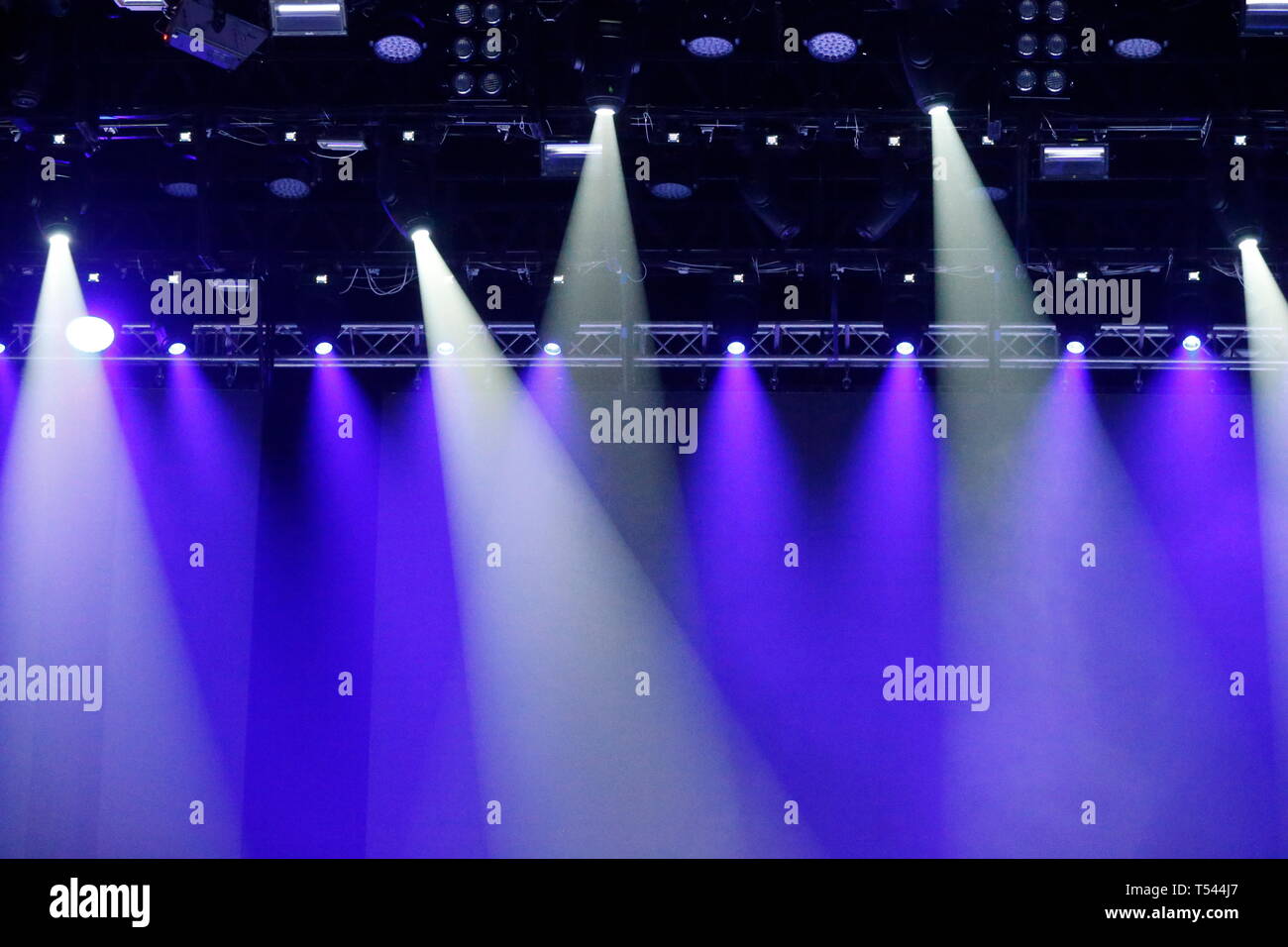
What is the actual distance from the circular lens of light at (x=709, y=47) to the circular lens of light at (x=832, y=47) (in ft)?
1.08

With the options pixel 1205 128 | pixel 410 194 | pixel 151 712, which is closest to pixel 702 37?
pixel 410 194

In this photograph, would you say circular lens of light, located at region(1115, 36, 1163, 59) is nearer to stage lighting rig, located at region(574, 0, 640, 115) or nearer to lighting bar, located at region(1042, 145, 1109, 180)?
lighting bar, located at region(1042, 145, 1109, 180)

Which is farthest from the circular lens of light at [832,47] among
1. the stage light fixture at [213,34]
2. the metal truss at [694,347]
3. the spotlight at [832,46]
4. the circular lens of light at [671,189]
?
the stage light fixture at [213,34]

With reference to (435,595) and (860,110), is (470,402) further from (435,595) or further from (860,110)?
(860,110)

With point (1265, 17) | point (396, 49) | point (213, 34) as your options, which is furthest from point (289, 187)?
point (1265, 17)

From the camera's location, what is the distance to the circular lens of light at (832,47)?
18.8ft

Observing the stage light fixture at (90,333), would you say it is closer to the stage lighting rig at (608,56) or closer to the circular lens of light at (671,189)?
the circular lens of light at (671,189)

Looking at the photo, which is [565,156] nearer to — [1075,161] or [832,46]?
[832,46]

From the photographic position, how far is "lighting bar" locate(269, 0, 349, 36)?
18.2ft

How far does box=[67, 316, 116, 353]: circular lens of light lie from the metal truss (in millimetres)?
176

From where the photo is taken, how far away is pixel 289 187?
6.88m

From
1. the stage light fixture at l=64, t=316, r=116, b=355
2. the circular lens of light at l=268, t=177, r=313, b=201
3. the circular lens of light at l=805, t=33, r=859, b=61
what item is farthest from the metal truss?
the circular lens of light at l=805, t=33, r=859, b=61

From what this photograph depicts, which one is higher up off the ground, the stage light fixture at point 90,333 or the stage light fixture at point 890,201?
the stage light fixture at point 890,201
